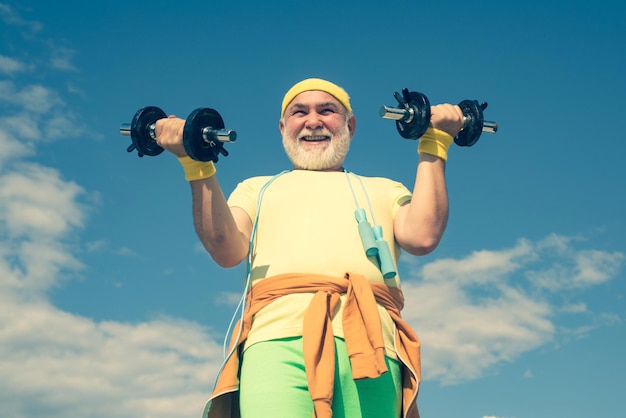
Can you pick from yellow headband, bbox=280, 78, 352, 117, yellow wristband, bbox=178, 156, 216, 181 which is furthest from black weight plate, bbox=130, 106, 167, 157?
yellow headband, bbox=280, 78, 352, 117

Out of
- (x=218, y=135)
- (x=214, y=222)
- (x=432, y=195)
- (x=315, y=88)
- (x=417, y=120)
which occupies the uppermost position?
(x=315, y=88)

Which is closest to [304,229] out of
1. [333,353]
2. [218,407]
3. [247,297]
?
[247,297]

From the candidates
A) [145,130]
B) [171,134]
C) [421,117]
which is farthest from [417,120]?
[145,130]

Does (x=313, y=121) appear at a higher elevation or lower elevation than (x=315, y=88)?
lower

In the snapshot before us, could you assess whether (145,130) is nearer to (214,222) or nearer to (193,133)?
(193,133)

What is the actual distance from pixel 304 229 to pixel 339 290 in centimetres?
42

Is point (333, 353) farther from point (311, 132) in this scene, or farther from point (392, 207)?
point (311, 132)

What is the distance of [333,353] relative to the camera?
3.75 m

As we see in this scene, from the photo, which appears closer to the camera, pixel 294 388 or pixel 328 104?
pixel 294 388

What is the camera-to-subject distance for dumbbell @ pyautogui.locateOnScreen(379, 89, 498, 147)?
4.08m

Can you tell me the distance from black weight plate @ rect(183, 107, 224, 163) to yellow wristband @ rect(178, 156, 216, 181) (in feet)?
0.27

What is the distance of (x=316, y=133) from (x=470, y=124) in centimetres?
95

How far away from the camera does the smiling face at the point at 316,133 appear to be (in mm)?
4691

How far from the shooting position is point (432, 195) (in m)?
4.18
